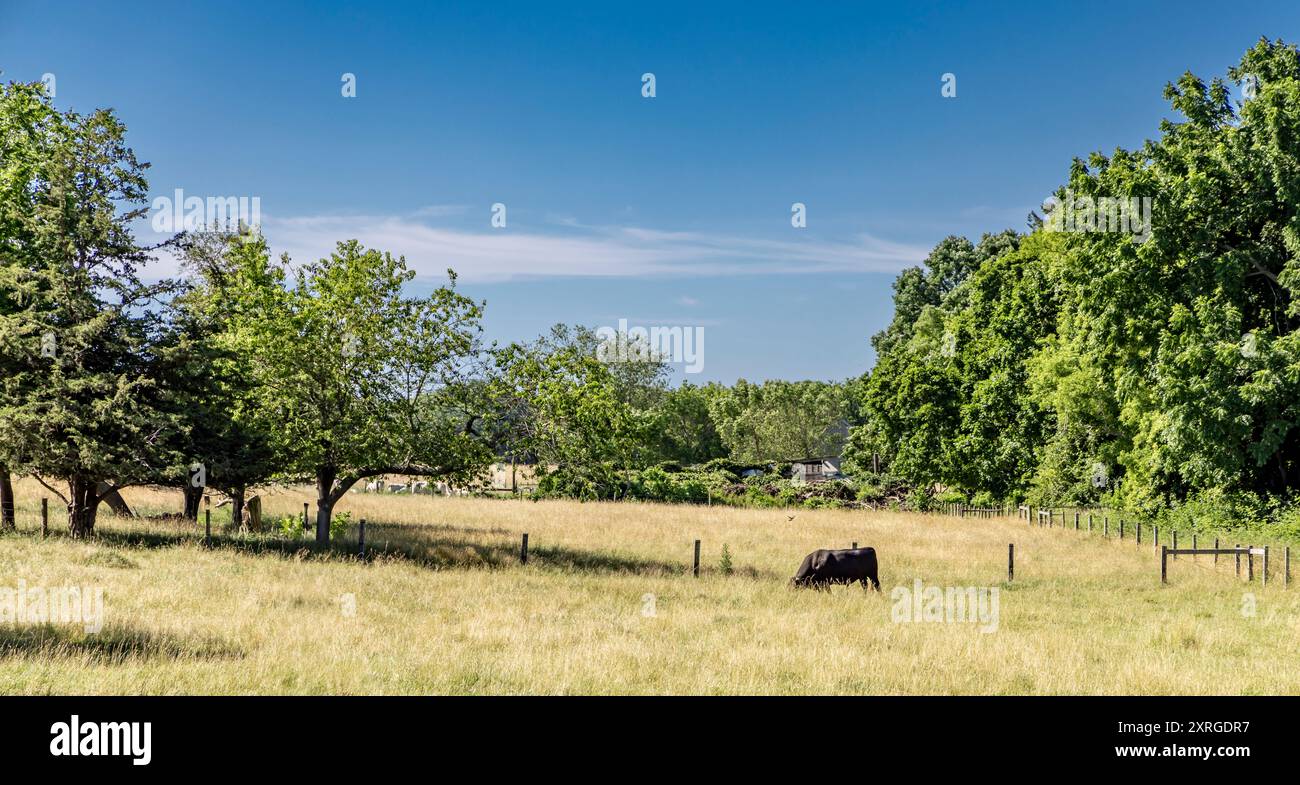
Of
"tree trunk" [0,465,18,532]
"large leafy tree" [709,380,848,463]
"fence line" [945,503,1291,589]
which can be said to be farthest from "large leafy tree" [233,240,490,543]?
"large leafy tree" [709,380,848,463]

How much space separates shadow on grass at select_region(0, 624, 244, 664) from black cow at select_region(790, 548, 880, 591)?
14.9 meters

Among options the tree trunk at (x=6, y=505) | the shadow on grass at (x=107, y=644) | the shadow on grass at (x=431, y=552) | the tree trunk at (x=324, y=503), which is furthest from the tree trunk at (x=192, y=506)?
the shadow on grass at (x=107, y=644)

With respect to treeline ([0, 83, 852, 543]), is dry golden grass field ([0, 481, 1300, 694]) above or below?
below

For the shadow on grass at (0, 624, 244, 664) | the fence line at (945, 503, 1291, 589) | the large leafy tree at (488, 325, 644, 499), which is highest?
the large leafy tree at (488, 325, 644, 499)

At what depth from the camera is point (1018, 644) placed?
15.6 meters

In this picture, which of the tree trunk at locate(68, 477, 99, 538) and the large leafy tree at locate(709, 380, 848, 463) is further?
the large leafy tree at locate(709, 380, 848, 463)

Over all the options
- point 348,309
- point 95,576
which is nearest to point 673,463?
point 348,309

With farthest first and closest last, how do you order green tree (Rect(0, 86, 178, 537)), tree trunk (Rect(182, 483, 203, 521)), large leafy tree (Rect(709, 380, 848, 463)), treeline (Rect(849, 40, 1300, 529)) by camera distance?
large leafy tree (Rect(709, 380, 848, 463)), tree trunk (Rect(182, 483, 203, 521)), treeline (Rect(849, 40, 1300, 529)), green tree (Rect(0, 86, 178, 537))

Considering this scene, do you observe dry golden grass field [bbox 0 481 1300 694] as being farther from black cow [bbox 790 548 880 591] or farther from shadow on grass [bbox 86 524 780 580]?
black cow [bbox 790 548 880 591]

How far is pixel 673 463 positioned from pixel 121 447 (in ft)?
216

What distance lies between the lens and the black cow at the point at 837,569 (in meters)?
24.3

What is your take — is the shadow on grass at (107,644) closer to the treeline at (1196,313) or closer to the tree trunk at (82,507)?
the tree trunk at (82,507)

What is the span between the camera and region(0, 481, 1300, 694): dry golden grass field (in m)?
12.3
